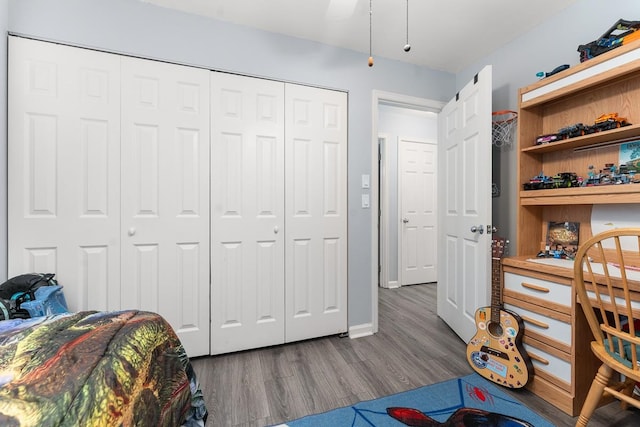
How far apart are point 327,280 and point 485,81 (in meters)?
1.93

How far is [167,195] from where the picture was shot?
195 centimetres

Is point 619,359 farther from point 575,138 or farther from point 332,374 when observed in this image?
point 332,374

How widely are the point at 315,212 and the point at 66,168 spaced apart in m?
1.69

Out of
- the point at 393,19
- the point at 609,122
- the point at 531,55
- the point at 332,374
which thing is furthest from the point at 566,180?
the point at 332,374

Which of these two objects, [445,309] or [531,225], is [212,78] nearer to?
[531,225]

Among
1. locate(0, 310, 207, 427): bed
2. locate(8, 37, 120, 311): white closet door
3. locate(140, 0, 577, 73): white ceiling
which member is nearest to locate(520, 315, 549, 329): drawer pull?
locate(0, 310, 207, 427): bed

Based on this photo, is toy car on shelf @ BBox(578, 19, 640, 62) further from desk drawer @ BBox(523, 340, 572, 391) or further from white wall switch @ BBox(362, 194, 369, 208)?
desk drawer @ BBox(523, 340, 572, 391)

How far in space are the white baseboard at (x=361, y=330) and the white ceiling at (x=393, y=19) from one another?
2371 millimetres

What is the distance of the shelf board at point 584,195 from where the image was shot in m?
1.45

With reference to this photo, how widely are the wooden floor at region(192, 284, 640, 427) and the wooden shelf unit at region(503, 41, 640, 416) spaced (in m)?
0.23

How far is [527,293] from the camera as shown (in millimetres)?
1722

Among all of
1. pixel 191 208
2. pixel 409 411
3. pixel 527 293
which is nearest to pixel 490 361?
pixel 527 293

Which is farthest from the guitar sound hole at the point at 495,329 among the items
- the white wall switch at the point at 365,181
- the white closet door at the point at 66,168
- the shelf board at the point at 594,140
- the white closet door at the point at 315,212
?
the white closet door at the point at 66,168

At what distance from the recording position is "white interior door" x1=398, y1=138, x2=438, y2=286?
398cm
